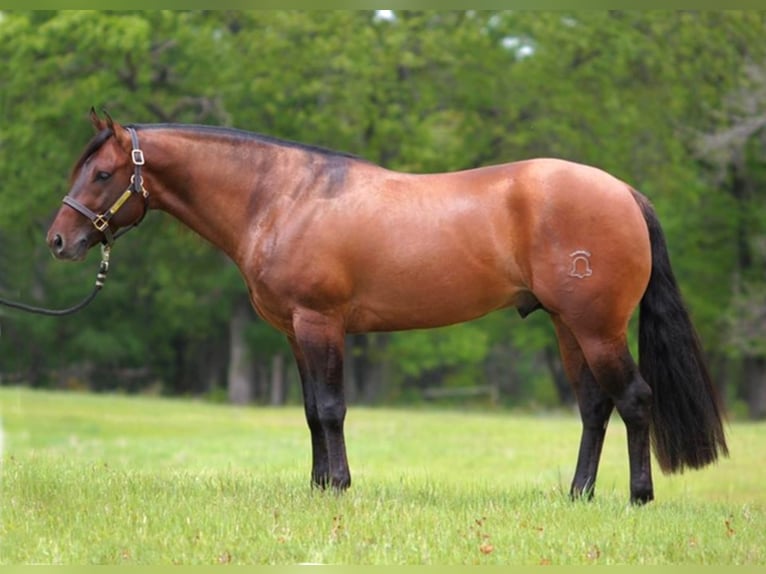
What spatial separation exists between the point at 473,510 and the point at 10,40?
2595 cm

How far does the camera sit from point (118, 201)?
8.09 meters

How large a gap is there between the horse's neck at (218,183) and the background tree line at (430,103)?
66.3ft

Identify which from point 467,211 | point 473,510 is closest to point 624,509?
point 473,510

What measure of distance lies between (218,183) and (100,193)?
0.82m

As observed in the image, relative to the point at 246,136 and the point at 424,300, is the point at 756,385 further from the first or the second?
the point at 246,136

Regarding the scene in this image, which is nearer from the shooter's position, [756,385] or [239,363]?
[756,385]

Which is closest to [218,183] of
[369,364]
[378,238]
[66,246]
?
[66,246]

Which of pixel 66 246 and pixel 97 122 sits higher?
pixel 97 122

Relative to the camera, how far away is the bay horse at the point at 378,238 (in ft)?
26.1

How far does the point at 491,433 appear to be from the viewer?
74.7 ft

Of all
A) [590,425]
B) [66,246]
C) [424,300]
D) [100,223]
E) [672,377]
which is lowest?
[590,425]

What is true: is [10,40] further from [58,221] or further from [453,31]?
[58,221]

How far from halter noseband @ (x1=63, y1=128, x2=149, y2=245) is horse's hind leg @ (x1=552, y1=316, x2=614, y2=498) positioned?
310 cm

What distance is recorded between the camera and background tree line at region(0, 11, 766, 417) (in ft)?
100
